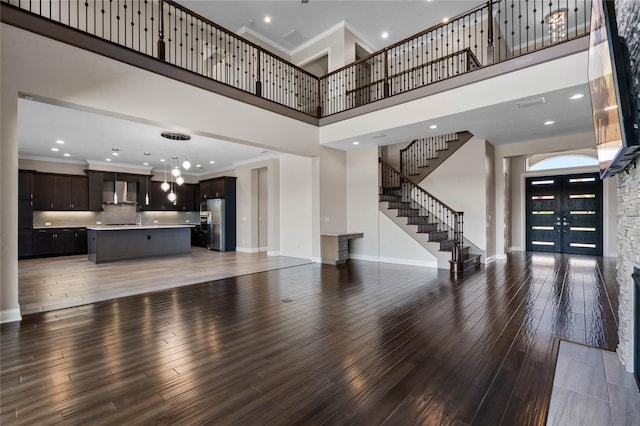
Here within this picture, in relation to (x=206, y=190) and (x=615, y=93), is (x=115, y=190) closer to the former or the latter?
(x=206, y=190)

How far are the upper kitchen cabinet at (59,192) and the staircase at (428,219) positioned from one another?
9.76m

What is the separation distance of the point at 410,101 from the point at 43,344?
6.34 metres

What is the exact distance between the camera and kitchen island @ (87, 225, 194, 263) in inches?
296

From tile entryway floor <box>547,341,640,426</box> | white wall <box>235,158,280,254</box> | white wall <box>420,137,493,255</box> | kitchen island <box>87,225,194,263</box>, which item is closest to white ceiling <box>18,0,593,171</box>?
white wall <box>235,158,280,254</box>

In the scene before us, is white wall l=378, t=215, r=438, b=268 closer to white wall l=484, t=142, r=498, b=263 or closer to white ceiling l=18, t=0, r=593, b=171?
white wall l=484, t=142, r=498, b=263

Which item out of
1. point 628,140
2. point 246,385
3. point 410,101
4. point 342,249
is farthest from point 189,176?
point 628,140

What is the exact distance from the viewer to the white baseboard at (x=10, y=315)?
3.28 meters

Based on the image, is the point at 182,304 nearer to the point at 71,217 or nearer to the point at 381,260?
the point at 381,260

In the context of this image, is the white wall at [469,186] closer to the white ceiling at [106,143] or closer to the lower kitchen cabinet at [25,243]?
the white ceiling at [106,143]

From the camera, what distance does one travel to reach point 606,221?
809 centimetres

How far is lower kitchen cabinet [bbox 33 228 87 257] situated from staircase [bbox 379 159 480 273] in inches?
379

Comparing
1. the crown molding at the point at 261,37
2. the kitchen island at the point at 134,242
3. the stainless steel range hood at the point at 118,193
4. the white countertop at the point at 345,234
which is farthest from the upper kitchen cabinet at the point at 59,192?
the white countertop at the point at 345,234

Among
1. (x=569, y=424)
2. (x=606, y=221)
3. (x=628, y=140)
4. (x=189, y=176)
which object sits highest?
(x=189, y=176)

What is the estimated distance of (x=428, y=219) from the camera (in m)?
8.00
